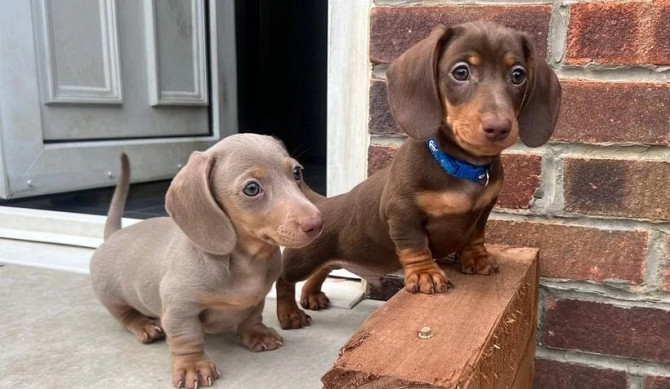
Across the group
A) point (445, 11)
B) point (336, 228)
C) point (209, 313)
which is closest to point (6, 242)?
point (209, 313)

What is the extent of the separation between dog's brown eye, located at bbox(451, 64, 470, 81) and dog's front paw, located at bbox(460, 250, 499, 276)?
1.23 feet

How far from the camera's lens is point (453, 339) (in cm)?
78

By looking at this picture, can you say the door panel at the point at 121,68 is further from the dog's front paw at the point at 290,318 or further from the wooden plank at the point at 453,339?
the wooden plank at the point at 453,339

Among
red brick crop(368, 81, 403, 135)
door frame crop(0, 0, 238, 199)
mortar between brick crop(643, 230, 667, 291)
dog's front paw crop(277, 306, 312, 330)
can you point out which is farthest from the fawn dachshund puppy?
door frame crop(0, 0, 238, 199)

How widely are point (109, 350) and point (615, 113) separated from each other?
4.06 feet

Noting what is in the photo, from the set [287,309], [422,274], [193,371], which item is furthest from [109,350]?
[422,274]

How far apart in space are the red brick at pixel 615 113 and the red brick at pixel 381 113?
389 mm

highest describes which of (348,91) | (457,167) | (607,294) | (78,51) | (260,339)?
(78,51)

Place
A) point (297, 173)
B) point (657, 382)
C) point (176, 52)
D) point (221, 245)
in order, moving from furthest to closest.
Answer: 1. point (176, 52)
2. point (657, 382)
3. point (297, 173)
4. point (221, 245)

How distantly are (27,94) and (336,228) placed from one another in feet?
5.73

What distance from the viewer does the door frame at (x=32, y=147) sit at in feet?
7.63

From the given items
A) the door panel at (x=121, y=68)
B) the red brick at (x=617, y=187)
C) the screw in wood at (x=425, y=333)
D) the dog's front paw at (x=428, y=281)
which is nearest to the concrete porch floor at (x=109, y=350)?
the dog's front paw at (x=428, y=281)

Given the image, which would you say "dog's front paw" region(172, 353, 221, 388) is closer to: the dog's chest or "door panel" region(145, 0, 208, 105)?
the dog's chest

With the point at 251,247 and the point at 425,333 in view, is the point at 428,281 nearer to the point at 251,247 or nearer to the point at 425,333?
the point at 425,333
